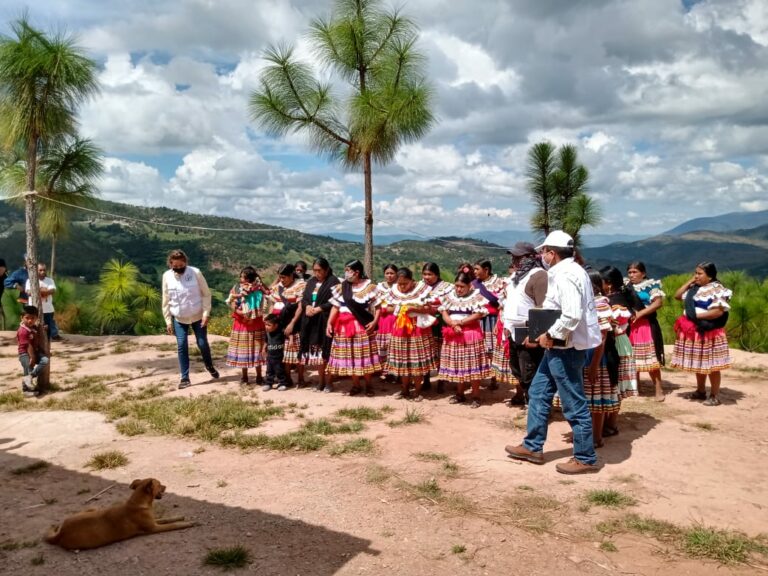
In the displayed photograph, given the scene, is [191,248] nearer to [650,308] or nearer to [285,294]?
[285,294]

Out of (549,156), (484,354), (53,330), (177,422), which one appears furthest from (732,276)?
(53,330)

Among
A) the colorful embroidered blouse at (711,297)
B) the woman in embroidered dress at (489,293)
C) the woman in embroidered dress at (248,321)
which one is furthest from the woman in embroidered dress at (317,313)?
the colorful embroidered blouse at (711,297)

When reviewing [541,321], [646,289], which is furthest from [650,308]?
[541,321]

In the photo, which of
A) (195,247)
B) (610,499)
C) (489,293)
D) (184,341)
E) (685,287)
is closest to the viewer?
(610,499)

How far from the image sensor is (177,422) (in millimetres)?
5680

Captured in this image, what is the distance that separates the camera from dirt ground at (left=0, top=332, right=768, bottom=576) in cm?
312

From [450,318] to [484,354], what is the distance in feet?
1.91

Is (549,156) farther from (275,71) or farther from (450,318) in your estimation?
(450,318)

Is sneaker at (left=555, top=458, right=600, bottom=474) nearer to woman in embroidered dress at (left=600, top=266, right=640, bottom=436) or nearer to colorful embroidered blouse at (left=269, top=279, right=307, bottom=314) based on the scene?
woman in embroidered dress at (left=600, top=266, right=640, bottom=436)

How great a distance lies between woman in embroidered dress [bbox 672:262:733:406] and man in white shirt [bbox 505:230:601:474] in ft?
8.66

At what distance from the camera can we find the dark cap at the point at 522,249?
5204mm

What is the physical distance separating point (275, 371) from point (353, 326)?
1.28m

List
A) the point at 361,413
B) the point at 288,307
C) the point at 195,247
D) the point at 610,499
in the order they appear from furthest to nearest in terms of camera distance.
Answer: the point at 195,247, the point at 288,307, the point at 361,413, the point at 610,499

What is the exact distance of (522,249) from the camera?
5246mm
